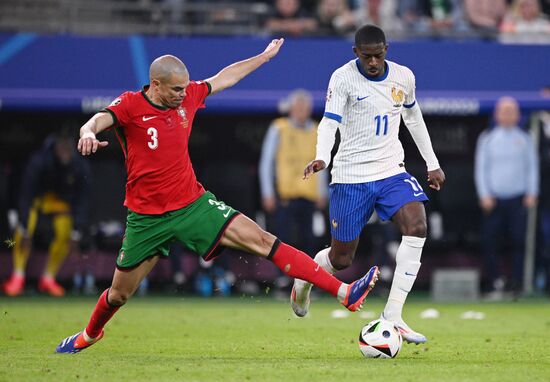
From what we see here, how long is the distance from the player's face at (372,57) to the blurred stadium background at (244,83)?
6.56 m

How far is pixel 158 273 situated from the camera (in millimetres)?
17766

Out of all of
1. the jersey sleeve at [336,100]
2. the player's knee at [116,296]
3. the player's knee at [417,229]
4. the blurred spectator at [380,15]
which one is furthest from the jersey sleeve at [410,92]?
the blurred spectator at [380,15]

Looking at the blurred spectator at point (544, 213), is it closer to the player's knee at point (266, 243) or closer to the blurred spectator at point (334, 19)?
the blurred spectator at point (334, 19)

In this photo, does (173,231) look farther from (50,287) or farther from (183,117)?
(50,287)

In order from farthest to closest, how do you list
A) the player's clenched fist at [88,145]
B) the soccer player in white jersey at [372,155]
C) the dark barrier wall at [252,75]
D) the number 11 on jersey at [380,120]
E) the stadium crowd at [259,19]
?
the stadium crowd at [259,19], the dark barrier wall at [252,75], the number 11 on jersey at [380,120], the soccer player in white jersey at [372,155], the player's clenched fist at [88,145]

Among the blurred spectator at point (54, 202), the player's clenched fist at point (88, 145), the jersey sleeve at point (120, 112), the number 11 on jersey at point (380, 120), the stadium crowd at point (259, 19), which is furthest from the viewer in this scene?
the stadium crowd at point (259, 19)

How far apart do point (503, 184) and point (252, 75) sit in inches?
150

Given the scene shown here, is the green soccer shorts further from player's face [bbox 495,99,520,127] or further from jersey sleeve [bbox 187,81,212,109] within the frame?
player's face [bbox 495,99,520,127]

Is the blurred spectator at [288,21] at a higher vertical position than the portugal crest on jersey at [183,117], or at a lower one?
lower

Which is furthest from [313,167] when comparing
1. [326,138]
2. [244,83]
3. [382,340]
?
[244,83]

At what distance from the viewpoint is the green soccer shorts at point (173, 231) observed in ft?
28.9

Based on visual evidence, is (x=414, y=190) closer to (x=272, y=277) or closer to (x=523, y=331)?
(x=523, y=331)

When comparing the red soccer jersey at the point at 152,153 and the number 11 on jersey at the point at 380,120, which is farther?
the number 11 on jersey at the point at 380,120

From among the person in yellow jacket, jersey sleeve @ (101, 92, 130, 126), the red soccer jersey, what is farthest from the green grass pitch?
jersey sleeve @ (101, 92, 130, 126)
